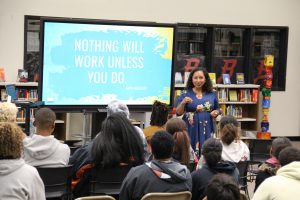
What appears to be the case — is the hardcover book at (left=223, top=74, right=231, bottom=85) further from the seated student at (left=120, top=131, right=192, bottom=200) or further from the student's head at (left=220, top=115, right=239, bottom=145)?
the seated student at (left=120, top=131, right=192, bottom=200)

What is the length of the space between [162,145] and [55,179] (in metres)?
1.01

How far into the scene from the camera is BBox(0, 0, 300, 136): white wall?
927 cm

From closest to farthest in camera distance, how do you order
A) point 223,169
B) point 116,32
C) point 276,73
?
1. point 223,169
2. point 116,32
3. point 276,73

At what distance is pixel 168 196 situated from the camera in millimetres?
3635

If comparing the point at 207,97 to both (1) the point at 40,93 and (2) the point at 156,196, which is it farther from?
(2) the point at 156,196

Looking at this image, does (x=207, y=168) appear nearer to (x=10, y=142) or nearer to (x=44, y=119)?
(x=44, y=119)

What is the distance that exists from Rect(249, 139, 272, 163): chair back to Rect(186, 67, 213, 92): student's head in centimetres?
80

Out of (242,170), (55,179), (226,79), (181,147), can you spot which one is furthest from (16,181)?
(226,79)

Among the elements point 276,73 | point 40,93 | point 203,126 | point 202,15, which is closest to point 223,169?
Result: point 203,126

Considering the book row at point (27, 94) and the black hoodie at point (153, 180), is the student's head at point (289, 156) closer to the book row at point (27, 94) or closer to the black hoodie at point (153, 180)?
the black hoodie at point (153, 180)

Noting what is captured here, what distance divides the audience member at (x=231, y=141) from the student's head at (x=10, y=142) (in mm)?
2377

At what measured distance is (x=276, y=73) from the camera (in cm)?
1180

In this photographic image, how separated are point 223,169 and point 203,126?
90.7 inches

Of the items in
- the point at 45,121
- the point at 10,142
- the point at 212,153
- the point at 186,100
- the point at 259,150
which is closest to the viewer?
the point at 10,142
